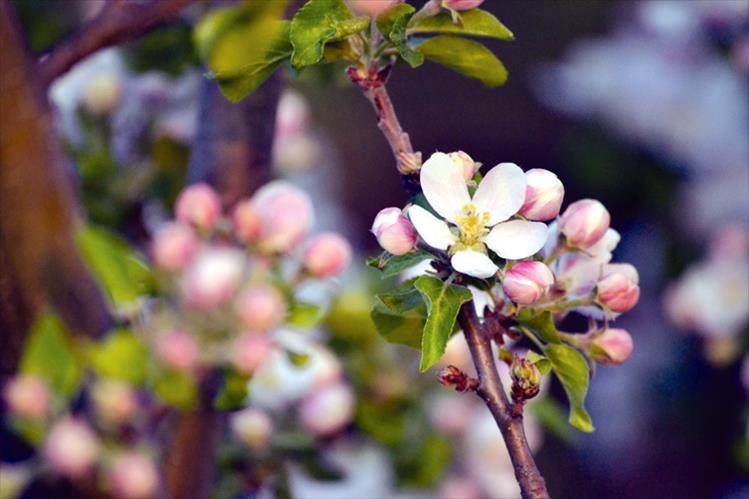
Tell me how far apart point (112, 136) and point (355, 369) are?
0.34m

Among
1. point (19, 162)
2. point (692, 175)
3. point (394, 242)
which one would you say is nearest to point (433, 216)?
point (394, 242)

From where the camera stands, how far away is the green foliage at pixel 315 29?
0.49 meters

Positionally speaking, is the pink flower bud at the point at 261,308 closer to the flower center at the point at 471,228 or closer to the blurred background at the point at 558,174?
the blurred background at the point at 558,174

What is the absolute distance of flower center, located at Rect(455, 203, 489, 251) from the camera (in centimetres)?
47

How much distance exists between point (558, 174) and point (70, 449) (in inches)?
44.2

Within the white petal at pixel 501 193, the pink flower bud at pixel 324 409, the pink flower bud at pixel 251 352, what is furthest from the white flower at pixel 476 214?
the pink flower bud at pixel 324 409

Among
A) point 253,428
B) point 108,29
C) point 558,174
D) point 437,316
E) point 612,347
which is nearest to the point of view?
point 437,316

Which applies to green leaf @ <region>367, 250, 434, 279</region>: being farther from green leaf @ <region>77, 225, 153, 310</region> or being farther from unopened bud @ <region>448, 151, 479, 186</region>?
green leaf @ <region>77, 225, 153, 310</region>

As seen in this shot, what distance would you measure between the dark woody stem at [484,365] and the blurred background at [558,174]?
0.29 m

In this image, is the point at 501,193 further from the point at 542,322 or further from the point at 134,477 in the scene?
the point at 134,477

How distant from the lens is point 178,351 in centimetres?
76

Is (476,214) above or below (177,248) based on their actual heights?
above

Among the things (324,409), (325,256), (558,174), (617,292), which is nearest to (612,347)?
(617,292)

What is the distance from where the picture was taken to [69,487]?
2.52 ft
